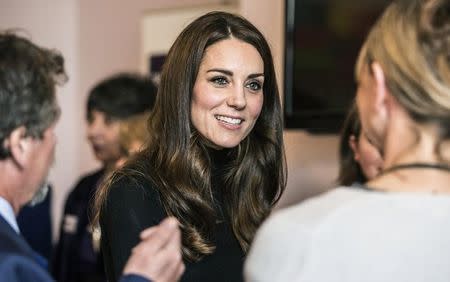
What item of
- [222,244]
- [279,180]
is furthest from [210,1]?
[222,244]

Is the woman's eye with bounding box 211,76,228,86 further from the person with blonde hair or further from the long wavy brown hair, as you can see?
the person with blonde hair

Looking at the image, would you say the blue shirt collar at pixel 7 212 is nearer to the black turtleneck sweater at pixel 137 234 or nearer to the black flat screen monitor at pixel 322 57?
the black turtleneck sweater at pixel 137 234

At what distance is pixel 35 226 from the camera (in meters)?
3.39

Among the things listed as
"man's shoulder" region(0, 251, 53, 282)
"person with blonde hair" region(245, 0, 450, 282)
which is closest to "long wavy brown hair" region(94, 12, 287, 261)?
"man's shoulder" region(0, 251, 53, 282)

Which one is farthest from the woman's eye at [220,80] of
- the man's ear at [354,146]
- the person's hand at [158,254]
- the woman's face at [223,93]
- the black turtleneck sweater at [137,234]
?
the person's hand at [158,254]

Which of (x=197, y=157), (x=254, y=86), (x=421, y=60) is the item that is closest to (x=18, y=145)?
(x=197, y=157)

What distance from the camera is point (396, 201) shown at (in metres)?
1.20

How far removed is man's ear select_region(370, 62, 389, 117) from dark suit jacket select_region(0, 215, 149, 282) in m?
0.55

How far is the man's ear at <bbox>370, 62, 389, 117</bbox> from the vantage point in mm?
1253

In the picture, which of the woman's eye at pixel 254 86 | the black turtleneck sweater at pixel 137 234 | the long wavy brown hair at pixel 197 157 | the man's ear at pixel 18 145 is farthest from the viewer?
the woman's eye at pixel 254 86

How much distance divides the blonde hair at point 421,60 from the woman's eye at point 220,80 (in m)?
0.88

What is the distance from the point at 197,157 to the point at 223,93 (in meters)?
0.20

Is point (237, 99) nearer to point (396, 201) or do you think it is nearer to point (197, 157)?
point (197, 157)

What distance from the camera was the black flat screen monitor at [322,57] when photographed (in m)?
3.02
